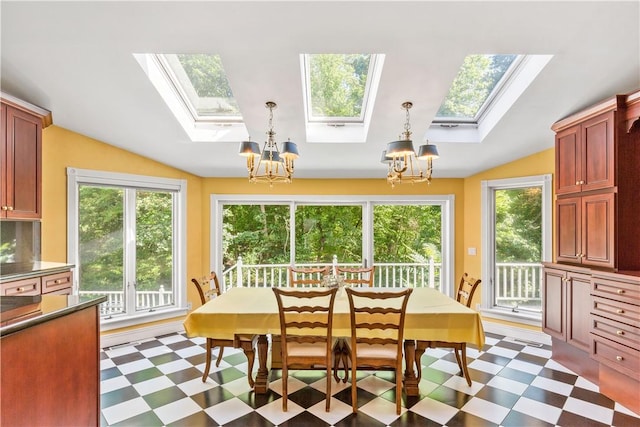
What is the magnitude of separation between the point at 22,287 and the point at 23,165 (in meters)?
1.09

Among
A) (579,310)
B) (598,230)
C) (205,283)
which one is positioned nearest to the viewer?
(598,230)

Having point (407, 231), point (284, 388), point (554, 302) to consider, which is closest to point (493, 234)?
point (407, 231)

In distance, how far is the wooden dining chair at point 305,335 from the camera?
234cm

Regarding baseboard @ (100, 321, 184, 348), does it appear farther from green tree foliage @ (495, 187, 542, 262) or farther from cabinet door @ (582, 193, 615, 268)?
cabinet door @ (582, 193, 615, 268)

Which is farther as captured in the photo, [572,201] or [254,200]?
[254,200]

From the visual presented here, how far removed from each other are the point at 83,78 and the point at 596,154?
462 centimetres

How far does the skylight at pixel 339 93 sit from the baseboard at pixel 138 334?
3.19 metres

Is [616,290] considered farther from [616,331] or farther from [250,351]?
[250,351]

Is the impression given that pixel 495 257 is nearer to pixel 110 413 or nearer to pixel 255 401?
pixel 255 401

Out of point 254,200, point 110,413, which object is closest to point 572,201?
point 254,200

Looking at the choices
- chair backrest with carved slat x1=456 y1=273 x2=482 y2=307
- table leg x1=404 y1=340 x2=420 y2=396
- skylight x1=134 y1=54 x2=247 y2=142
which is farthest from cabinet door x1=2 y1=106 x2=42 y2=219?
chair backrest with carved slat x1=456 y1=273 x2=482 y2=307

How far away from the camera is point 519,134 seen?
3488mm

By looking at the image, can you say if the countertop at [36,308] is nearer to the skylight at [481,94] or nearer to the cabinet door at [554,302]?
the skylight at [481,94]

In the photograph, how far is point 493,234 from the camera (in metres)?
4.46
